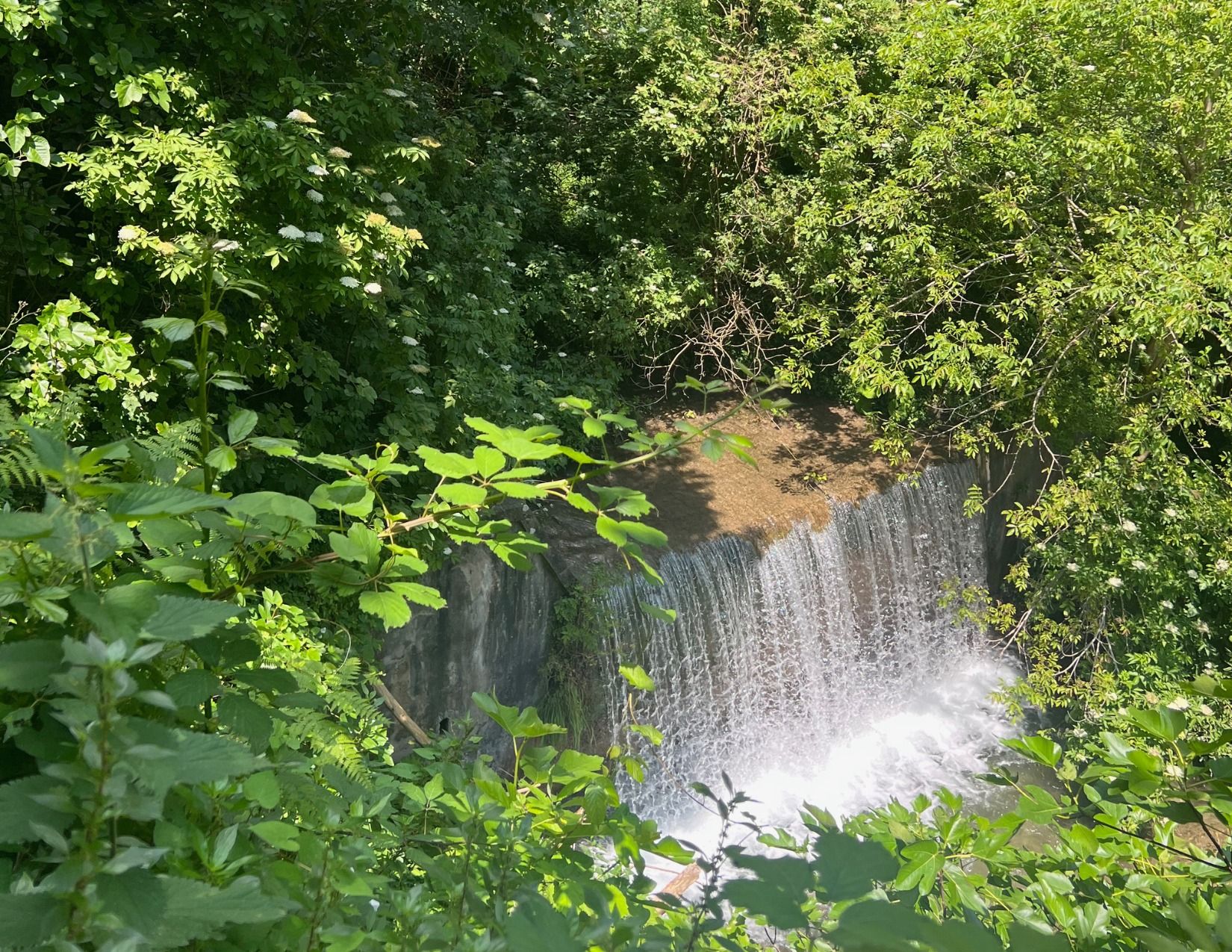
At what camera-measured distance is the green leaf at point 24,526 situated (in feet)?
2.43

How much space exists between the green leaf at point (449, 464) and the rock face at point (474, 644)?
4150mm

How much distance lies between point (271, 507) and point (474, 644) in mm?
5088

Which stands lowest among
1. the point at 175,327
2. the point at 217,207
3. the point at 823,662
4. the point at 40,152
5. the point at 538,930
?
the point at 823,662

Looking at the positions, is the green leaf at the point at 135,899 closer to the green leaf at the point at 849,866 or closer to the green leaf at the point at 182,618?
the green leaf at the point at 182,618

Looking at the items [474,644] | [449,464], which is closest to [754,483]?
[474,644]

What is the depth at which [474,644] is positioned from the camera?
598 cm

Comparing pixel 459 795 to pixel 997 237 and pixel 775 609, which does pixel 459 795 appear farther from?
pixel 997 237

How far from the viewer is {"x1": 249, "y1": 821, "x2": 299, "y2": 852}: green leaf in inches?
37.8

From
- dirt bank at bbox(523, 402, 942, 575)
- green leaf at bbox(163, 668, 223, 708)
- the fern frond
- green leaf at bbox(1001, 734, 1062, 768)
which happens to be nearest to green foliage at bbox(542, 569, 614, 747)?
dirt bank at bbox(523, 402, 942, 575)

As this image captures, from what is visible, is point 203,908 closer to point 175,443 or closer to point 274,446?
point 274,446

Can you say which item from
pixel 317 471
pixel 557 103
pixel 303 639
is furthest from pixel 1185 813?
pixel 557 103

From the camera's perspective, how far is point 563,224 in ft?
30.8

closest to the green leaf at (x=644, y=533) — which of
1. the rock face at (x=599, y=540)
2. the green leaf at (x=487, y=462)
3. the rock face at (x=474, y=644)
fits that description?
the green leaf at (x=487, y=462)

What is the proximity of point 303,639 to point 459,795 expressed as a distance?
2.71 meters
